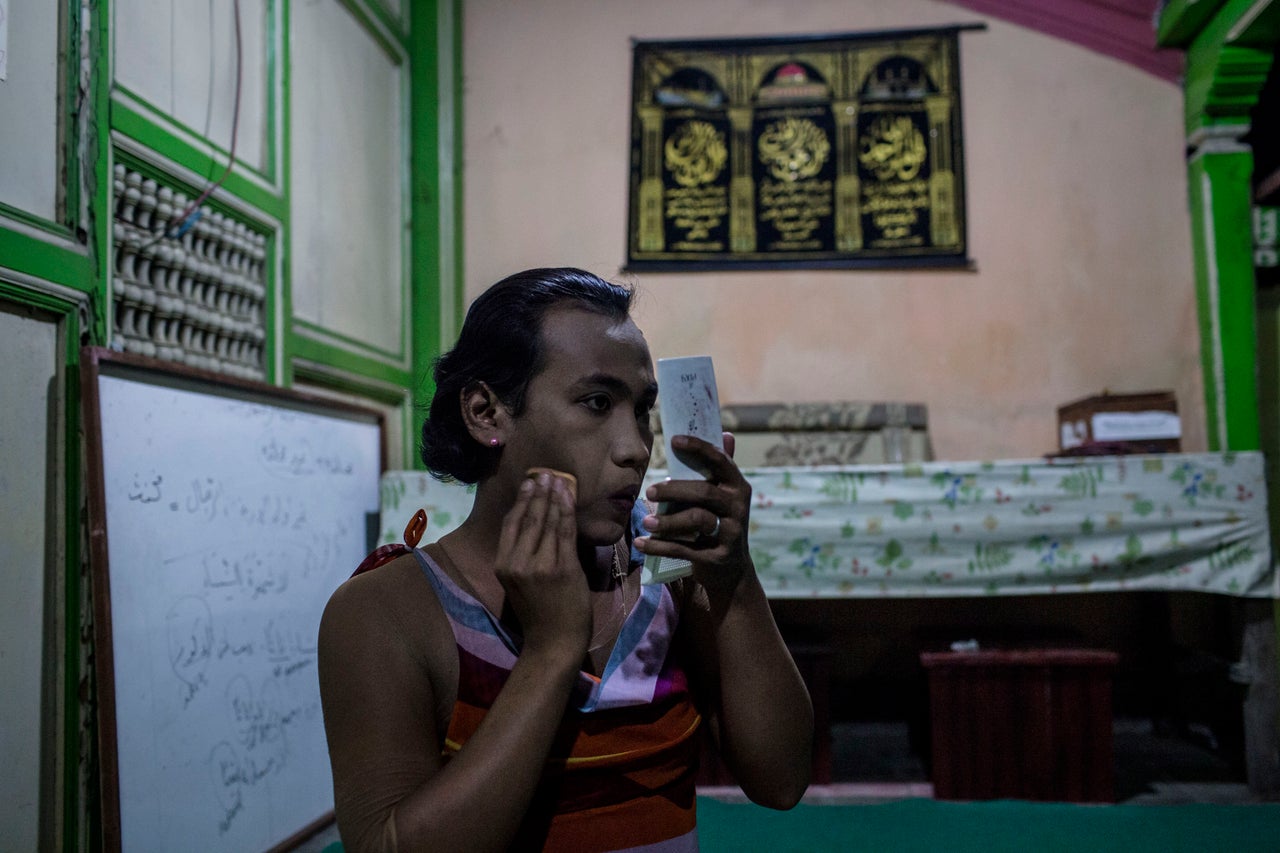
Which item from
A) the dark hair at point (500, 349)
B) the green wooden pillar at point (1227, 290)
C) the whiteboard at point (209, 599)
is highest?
the green wooden pillar at point (1227, 290)

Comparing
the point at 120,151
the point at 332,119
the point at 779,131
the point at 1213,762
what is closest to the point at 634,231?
the point at 779,131

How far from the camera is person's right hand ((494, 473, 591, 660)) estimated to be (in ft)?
2.84

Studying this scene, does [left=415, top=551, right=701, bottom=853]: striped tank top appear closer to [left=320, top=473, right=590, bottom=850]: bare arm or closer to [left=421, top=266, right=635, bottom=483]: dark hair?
[left=320, top=473, right=590, bottom=850]: bare arm

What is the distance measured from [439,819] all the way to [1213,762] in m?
3.72

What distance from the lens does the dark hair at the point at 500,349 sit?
1.01 metres

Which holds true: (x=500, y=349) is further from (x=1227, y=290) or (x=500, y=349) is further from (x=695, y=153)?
(x=1227, y=290)

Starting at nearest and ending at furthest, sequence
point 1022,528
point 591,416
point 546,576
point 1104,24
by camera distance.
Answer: point 546,576 → point 591,416 → point 1022,528 → point 1104,24

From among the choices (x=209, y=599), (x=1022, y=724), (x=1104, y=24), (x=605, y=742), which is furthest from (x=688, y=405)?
(x=1104, y=24)

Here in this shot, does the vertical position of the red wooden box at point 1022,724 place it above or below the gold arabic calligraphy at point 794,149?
below

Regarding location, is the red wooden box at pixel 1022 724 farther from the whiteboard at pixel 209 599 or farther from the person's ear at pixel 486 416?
the person's ear at pixel 486 416

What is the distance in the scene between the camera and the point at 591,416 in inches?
38.5

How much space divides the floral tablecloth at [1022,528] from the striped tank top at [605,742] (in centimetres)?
209

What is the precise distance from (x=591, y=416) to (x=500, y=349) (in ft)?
0.45

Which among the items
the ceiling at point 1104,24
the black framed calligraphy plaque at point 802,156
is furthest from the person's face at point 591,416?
the ceiling at point 1104,24
